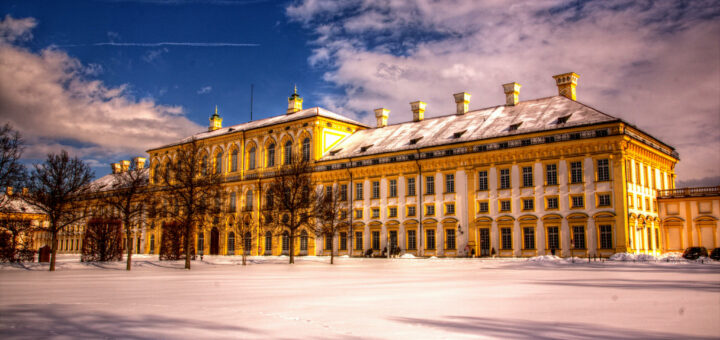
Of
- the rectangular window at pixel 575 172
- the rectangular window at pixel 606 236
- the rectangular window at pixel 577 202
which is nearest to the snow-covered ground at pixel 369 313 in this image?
the rectangular window at pixel 606 236

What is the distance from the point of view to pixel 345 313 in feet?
40.6

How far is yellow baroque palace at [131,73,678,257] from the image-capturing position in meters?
50.9

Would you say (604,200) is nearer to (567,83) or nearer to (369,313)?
(567,83)

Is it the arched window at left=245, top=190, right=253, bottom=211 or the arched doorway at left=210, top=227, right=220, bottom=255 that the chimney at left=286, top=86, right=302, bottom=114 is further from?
the arched doorway at left=210, top=227, right=220, bottom=255

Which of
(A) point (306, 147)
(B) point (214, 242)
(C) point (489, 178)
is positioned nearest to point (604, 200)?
(C) point (489, 178)

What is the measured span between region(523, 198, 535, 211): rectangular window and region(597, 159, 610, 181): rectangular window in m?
6.18

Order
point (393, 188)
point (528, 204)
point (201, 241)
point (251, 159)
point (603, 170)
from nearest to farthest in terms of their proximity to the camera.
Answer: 1. point (603, 170)
2. point (528, 204)
3. point (393, 188)
4. point (251, 159)
5. point (201, 241)

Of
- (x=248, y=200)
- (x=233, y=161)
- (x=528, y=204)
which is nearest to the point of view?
(x=528, y=204)

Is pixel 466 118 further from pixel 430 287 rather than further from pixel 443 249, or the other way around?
pixel 430 287

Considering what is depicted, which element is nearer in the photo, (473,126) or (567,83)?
(567,83)

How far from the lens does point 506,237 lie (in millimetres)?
55312

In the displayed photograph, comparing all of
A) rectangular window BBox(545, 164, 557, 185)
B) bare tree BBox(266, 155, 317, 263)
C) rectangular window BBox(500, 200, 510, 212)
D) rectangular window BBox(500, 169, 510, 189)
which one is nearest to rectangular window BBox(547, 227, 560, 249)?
rectangular window BBox(545, 164, 557, 185)

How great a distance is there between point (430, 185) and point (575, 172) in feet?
48.2

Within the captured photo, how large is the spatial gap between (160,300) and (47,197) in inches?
1097
